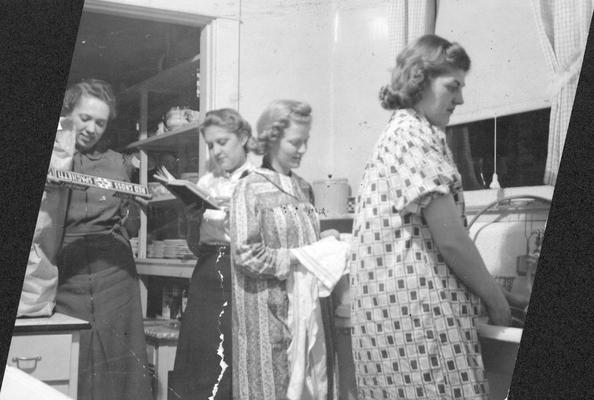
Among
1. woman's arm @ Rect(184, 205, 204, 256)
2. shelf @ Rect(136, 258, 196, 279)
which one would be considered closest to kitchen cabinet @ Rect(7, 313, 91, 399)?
shelf @ Rect(136, 258, 196, 279)

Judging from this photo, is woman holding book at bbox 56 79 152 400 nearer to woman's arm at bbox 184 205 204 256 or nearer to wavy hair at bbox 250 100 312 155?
woman's arm at bbox 184 205 204 256

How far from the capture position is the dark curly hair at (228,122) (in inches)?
42.5

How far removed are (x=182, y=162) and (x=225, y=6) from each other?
239mm

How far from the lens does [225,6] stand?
3.70ft

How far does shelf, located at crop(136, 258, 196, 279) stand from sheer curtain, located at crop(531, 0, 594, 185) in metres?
0.53

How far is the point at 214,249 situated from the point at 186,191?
0.33 feet

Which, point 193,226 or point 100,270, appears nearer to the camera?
point 193,226

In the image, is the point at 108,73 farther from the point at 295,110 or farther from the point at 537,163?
the point at 537,163

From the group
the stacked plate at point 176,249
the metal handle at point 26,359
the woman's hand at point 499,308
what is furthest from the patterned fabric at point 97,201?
the woman's hand at point 499,308

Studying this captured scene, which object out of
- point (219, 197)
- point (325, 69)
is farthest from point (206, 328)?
point (325, 69)

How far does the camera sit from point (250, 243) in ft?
3.55

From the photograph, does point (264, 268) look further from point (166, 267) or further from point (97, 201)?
point (97, 201)

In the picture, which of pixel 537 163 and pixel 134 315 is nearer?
pixel 537 163

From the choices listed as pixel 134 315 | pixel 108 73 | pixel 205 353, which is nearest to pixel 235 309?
pixel 205 353
